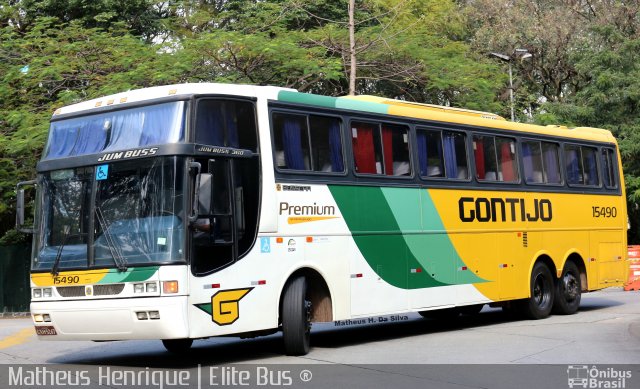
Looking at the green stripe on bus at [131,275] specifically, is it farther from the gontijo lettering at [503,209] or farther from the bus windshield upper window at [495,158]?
the bus windshield upper window at [495,158]

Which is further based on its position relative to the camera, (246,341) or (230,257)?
(246,341)

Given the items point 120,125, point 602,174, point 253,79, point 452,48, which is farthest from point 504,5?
point 120,125

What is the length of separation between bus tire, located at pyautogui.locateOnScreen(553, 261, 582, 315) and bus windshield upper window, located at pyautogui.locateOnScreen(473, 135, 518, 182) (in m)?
2.70

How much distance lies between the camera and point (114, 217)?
11.7 m

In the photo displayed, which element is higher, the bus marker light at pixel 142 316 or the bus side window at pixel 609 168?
the bus side window at pixel 609 168

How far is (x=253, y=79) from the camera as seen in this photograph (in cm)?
2739

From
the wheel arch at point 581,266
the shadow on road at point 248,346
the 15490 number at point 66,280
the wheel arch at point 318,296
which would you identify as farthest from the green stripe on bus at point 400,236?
the wheel arch at point 581,266

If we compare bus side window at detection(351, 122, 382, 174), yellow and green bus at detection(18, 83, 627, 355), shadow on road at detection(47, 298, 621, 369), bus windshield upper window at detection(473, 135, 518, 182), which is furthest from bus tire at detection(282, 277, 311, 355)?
bus windshield upper window at detection(473, 135, 518, 182)

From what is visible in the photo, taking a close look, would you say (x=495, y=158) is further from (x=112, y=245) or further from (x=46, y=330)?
(x=46, y=330)

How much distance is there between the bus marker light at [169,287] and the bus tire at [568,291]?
10002 millimetres

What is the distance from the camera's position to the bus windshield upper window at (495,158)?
1680 cm

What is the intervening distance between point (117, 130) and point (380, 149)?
14.1 ft

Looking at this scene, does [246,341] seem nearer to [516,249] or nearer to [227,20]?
[516,249]

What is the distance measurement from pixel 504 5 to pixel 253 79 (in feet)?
59.2
